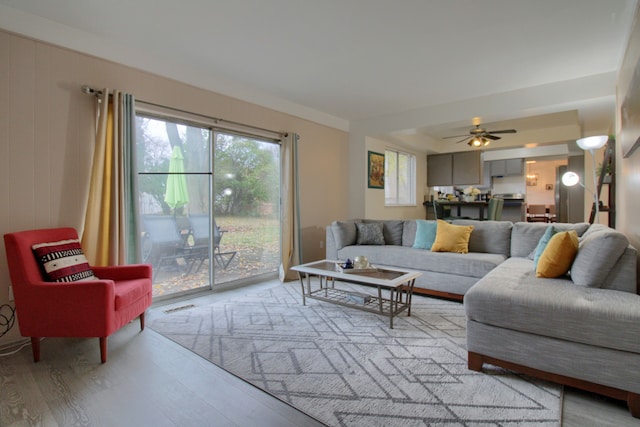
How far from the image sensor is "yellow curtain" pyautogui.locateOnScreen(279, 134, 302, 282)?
4.75 meters

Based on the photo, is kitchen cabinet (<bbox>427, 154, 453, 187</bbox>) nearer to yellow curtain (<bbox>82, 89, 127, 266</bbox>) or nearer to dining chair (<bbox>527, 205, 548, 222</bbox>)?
dining chair (<bbox>527, 205, 548, 222</bbox>)

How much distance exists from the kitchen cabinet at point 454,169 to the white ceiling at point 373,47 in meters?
2.40

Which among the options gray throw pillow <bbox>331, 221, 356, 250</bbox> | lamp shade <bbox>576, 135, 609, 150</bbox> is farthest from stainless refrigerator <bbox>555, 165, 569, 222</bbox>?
gray throw pillow <bbox>331, 221, 356, 250</bbox>

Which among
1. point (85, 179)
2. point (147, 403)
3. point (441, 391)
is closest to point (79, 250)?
point (85, 179)

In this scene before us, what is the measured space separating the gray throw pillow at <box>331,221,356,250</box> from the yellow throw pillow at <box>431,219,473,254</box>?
1154 mm

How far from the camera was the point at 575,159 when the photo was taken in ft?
24.3

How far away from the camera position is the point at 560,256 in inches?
97.9

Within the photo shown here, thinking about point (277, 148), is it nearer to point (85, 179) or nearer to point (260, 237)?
point (260, 237)

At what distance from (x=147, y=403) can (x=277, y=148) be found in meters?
3.75

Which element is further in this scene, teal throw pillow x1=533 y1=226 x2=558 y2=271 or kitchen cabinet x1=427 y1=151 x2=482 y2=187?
kitchen cabinet x1=427 y1=151 x2=482 y2=187

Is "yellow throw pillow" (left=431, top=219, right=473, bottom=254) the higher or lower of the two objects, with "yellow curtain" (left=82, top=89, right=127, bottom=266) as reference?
lower

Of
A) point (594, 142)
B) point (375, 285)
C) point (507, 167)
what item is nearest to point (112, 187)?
point (375, 285)

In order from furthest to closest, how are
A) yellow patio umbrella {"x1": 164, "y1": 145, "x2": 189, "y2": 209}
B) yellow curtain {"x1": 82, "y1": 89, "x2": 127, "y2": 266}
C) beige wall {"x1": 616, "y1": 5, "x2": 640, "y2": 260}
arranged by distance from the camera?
1. yellow patio umbrella {"x1": 164, "y1": 145, "x2": 189, "y2": 209}
2. yellow curtain {"x1": 82, "y1": 89, "x2": 127, "y2": 266}
3. beige wall {"x1": 616, "y1": 5, "x2": 640, "y2": 260}

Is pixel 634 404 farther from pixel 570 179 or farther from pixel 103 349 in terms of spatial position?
pixel 103 349
